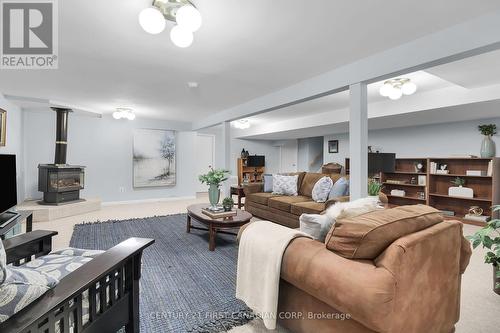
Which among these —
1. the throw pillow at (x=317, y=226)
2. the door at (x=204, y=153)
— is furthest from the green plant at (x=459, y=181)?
the door at (x=204, y=153)

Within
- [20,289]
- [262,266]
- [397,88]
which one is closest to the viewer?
[20,289]

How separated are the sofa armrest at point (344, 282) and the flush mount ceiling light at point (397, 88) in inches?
100

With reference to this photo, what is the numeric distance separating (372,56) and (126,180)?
5.89m

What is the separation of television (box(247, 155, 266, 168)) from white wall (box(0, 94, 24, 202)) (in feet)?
18.4

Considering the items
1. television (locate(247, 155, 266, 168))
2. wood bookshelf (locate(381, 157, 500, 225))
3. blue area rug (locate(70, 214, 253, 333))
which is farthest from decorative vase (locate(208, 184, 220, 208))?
television (locate(247, 155, 266, 168))

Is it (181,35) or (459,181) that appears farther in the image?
(459,181)

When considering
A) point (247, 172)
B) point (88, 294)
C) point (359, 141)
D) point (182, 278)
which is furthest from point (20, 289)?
point (247, 172)

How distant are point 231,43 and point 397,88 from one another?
7.40 feet

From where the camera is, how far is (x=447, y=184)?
17.3ft

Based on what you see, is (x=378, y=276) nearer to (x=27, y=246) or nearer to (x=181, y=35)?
(x=181, y=35)

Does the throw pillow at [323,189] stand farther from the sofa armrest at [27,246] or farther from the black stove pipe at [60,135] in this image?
the black stove pipe at [60,135]

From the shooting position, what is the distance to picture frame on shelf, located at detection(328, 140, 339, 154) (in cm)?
735

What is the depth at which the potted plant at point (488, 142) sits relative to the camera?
4484 mm

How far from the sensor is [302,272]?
1.38 meters
